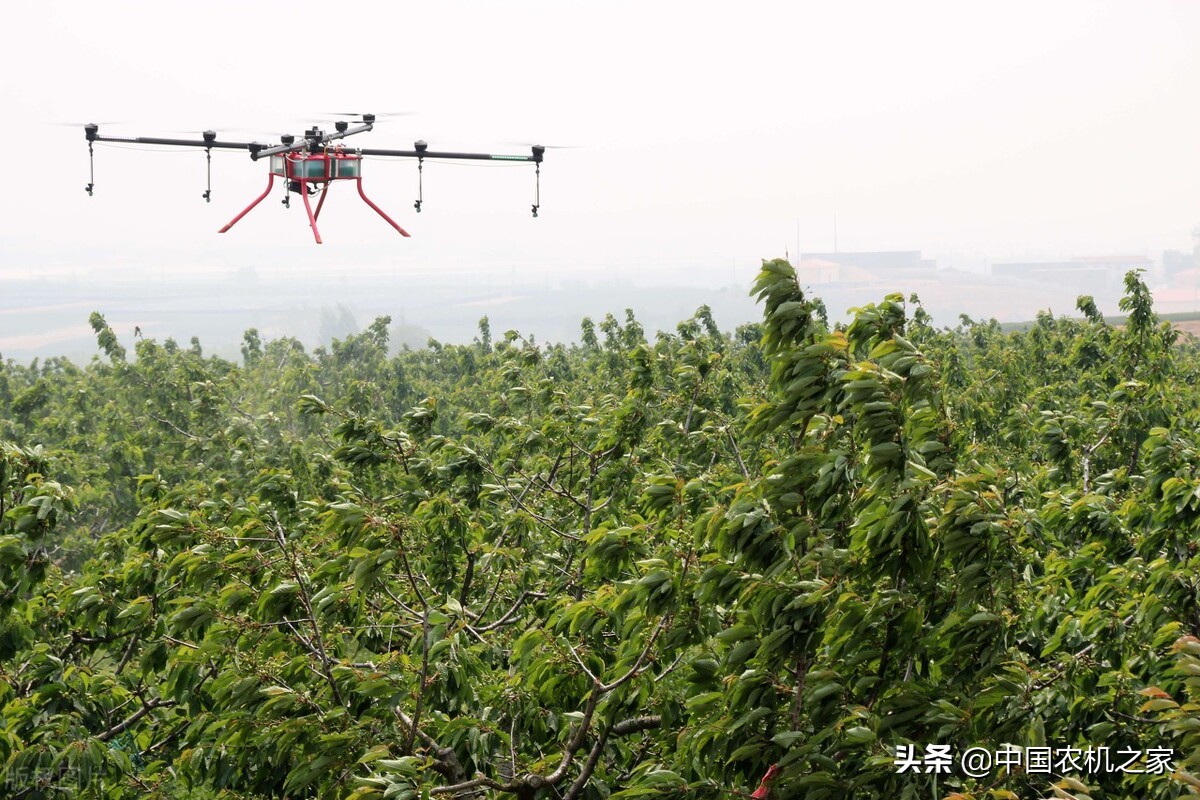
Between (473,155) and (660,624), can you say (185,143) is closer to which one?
(473,155)

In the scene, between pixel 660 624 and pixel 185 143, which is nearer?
pixel 660 624

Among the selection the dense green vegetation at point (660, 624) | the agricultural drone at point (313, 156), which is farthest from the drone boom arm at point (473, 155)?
the dense green vegetation at point (660, 624)

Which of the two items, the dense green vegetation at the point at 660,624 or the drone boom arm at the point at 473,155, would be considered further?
the drone boom arm at the point at 473,155

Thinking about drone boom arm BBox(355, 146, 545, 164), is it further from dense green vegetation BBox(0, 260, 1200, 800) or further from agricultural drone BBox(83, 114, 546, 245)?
dense green vegetation BBox(0, 260, 1200, 800)

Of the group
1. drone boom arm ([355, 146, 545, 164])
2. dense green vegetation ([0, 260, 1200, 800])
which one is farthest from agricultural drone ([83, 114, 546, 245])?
dense green vegetation ([0, 260, 1200, 800])

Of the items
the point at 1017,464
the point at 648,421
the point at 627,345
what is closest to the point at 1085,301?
the point at 1017,464

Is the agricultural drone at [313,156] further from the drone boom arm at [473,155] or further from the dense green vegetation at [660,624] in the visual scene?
the dense green vegetation at [660,624]

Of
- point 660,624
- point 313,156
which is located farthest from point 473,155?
point 660,624

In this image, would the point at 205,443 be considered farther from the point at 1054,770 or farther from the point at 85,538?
the point at 1054,770
